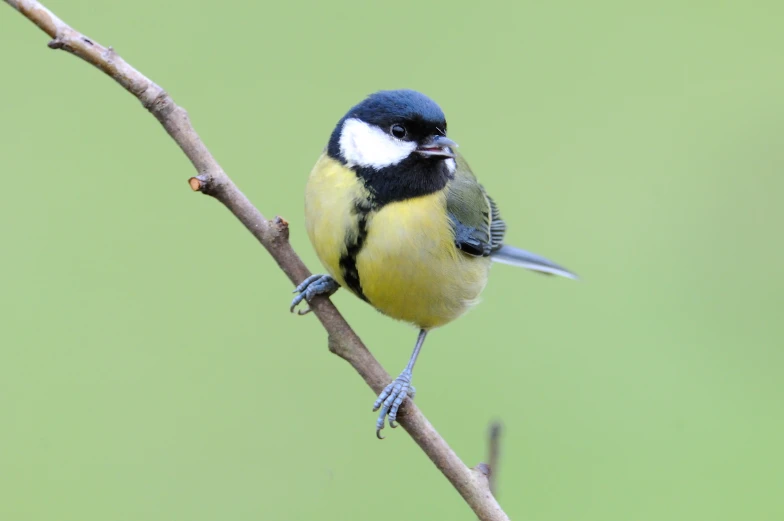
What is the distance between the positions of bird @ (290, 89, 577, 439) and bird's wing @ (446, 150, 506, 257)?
0.02 metres

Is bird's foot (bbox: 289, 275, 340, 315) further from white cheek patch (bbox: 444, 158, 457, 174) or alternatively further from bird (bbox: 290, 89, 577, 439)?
white cheek patch (bbox: 444, 158, 457, 174)

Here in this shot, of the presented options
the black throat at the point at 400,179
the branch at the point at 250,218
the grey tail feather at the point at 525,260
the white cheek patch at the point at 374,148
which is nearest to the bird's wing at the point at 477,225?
the grey tail feather at the point at 525,260

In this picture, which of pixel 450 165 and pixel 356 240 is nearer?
pixel 356 240

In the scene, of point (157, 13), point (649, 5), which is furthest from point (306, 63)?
point (649, 5)

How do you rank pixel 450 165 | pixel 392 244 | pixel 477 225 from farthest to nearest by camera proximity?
1. pixel 477 225
2. pixel 450 165
3. pixel 392 244

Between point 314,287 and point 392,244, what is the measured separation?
24 cm

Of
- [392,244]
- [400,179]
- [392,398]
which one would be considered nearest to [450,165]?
[400,179]

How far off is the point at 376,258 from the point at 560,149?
9.59 feet

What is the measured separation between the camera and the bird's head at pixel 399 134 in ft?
8.09

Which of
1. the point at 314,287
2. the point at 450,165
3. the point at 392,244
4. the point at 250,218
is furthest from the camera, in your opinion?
the point at 450,165

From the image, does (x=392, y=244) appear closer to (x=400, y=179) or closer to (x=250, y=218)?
(x=400, y=179)

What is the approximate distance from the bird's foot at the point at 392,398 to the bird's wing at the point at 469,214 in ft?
1.38

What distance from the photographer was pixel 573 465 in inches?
155

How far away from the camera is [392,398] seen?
244 centimetres
